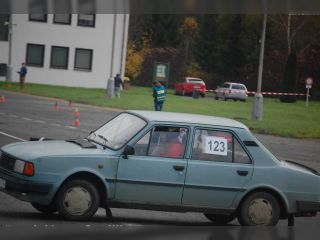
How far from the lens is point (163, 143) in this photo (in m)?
10.5

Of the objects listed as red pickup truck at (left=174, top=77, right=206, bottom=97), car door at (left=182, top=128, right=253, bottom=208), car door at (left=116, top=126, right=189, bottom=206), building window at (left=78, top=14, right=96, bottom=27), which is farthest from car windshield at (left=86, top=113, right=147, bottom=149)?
building window at (left=78, top=14, right=96, bottom=27)

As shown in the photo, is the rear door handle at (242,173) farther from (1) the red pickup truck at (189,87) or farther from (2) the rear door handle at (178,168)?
(1) the red pickup truck at (189,87)

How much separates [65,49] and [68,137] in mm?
41488

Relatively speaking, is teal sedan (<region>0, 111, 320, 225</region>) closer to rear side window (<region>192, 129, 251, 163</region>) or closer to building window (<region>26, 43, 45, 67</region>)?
rear side window (<region>192, 129, 251, 163</region>)

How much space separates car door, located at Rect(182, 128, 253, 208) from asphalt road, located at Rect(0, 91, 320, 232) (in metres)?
0.54

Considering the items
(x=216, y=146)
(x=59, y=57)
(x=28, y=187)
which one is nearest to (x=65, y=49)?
(x=59, y=57)

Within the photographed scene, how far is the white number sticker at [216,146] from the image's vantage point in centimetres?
1054

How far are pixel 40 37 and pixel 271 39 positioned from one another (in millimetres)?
24366

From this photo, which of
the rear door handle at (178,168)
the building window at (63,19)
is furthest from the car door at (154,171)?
the building window at (63,19)

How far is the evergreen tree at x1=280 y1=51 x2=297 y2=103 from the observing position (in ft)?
201

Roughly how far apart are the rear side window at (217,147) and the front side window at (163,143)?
7.4 inches

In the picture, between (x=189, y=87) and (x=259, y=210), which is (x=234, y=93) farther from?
(x=259, y=210)

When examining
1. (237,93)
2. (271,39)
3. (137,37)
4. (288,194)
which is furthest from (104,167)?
(137,37)

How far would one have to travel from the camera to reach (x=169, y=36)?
95.8 metres
